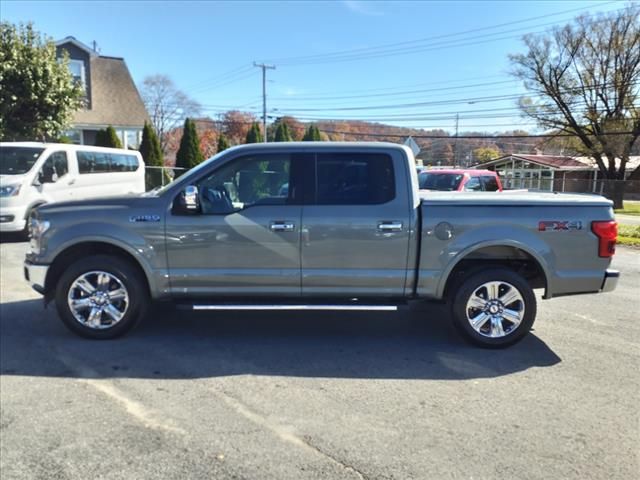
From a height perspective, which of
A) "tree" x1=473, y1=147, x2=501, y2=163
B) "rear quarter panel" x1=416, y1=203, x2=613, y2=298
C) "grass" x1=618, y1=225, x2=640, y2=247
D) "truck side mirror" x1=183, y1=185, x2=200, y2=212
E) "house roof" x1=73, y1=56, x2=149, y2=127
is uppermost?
"house roof" x1=73, y1=56, x2=149, y2=127

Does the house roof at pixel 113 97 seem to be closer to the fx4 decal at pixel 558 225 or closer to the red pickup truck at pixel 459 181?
the red pickup truck at pixel 459 181

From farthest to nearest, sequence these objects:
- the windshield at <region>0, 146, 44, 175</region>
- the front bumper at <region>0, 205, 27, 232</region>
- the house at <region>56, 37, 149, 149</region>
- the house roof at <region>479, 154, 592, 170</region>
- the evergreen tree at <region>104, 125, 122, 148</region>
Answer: the house roof at <region>479, 154, 592, 170</region>, the house at <region>56, 37, 149, 149</region>, the evergreen tree at <region>104, 125, 122, 148</region>, the windshield at <region>0, 146, 44, 175</region>, the front bumper at <region>0, 205, 27, 232</region>

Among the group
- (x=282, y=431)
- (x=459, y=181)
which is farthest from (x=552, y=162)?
(x=282, y=431)

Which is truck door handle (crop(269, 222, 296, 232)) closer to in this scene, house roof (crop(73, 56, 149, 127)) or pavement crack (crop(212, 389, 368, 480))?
pavement crack (crop(212, 389, 368, 480))

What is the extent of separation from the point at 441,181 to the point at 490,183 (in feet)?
5.66

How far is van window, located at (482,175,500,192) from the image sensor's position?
14.6 m

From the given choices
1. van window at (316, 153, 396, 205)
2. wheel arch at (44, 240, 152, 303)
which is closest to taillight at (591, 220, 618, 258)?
van window at (316, 153, 396, 205)

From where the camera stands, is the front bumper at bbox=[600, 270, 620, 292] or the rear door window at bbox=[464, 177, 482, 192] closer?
the front bumper at bbox=[600, 270, 620, 292]

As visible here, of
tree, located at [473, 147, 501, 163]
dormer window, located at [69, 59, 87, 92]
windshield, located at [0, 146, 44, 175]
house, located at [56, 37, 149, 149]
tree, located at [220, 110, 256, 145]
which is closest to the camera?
windshield, located at [0, 146, 44, 175]

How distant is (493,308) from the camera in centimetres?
457

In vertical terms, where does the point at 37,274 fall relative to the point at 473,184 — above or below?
below

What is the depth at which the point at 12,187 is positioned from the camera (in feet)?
33.0

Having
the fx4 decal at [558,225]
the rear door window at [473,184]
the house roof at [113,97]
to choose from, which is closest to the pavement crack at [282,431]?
the fx4 decal at [558,225]

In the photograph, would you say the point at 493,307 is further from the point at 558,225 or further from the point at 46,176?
the point at 46,176
